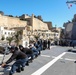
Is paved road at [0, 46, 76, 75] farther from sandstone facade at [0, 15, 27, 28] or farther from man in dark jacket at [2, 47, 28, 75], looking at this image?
sandstone facade at [0, 15, 27, 28]

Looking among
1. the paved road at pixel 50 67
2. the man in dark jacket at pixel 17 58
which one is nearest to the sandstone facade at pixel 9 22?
the paved road at pixel 50 67

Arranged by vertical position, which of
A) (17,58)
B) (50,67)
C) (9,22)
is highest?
(9,22)

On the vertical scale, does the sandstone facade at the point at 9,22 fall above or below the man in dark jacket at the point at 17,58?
above

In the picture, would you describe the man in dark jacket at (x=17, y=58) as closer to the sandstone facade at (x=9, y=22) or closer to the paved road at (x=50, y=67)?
the paved road at (x=50, y=67)

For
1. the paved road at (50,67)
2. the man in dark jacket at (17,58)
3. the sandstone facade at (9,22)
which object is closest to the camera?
the man in dark jacket at (17,58)

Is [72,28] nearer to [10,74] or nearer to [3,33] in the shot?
[3,33]

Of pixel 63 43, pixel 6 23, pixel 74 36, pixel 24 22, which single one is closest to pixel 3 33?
pixel 6 23

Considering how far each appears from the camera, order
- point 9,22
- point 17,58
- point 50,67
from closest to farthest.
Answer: point 17,58
point 50,67
point 9,22

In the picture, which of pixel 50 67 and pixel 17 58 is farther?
pixel 50 67

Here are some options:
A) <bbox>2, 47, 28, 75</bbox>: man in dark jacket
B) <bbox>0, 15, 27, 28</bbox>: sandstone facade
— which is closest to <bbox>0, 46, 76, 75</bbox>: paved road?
<bbox>2, 47, 28, 75</bbox>: man in dark jacket

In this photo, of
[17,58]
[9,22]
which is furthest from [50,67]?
[9,22]

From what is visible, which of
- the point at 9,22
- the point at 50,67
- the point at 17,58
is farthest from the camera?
the point at 9,22

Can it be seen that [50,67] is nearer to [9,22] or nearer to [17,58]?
[17,58]

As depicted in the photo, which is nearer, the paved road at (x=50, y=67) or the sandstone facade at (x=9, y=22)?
the paved road at (x=50, y=67)
